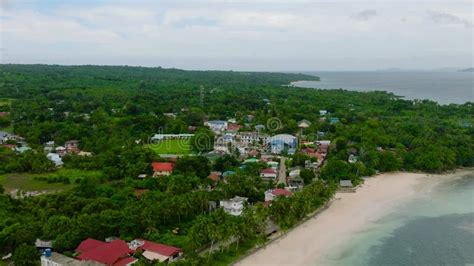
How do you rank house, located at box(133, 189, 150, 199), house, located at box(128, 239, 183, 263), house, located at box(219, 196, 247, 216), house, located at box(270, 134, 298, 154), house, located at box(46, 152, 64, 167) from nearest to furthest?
house, located at box(128, 239, 183, 263), house, located at box(219, 196, 247, 216), house, located at box(133, 189, 150, 199), house, located at box(46, 152, 64, 167), house, located at box(270, 134, 298, 154)

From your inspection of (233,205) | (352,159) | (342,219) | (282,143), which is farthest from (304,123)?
(233,205)

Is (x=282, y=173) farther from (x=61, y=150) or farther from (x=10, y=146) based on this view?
(x=10, y=146)

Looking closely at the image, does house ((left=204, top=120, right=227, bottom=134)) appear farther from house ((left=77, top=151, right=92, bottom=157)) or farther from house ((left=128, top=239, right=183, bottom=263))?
house ((left=128, top=239, right=183, bottom=263))

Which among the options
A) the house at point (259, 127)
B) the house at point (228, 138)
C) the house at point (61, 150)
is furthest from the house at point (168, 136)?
the house at point (61, 150)

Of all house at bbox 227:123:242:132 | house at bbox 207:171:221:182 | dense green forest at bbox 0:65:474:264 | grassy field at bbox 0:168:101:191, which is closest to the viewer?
dense green forest at bbox 0:65:474:264

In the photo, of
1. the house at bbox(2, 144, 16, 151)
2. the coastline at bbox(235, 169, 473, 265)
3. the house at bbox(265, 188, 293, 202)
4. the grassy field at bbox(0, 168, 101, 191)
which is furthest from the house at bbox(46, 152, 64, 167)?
the coastline at bbox(235, 169, 473, 265)

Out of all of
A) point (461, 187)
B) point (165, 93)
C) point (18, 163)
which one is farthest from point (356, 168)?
point (165, 93)

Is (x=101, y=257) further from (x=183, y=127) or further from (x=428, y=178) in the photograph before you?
(x=183, y=127)
